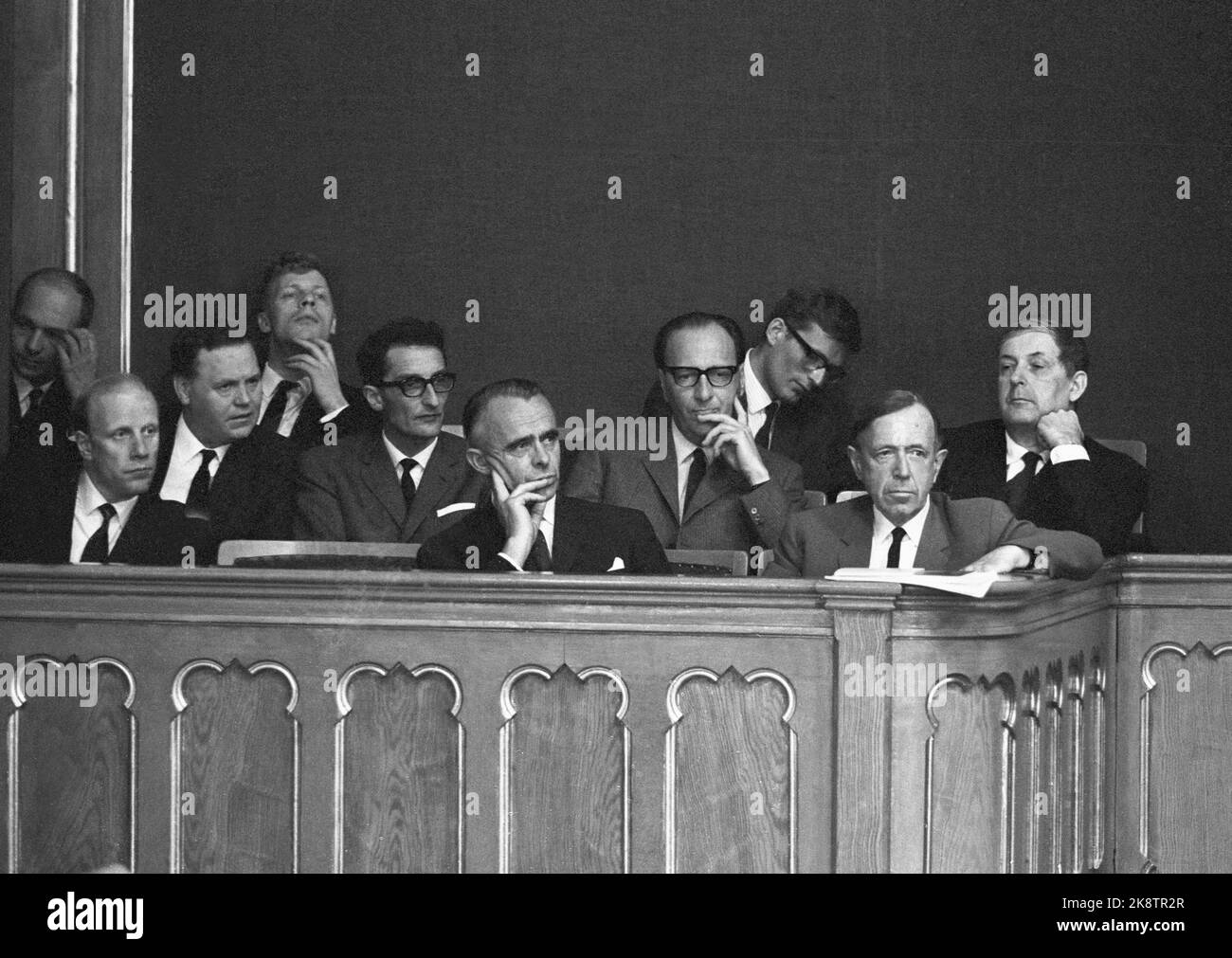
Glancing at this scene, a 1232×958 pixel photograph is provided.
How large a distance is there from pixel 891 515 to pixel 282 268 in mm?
2353

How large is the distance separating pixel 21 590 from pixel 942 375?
3.43m

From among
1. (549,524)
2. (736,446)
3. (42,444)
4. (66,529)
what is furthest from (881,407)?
(42,444)

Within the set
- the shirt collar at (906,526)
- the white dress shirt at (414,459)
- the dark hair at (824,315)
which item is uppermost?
the dark hair at (824,315)

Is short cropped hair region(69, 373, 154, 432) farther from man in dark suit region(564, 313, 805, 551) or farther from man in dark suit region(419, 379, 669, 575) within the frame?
man in dark suit region(564, 313, 805, 551)

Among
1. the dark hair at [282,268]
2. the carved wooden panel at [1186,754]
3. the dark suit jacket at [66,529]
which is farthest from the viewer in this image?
the dark hair at [282,268]

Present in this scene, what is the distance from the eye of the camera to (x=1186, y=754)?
15.5 feet

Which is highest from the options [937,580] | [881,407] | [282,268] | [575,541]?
[282,268]

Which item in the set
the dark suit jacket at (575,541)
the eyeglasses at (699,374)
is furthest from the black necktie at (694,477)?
the dark suit jacket at (575,541)

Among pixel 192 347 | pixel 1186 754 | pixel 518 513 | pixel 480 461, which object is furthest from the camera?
pixel 192 347

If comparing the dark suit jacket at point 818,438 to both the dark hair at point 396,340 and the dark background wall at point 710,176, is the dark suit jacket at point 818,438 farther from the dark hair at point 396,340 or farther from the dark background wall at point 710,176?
the dark hair at point 396,340

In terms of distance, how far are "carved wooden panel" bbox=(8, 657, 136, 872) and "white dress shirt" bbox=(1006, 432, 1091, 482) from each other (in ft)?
9.71

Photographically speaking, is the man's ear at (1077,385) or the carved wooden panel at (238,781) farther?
the man's ear at (1077,385)

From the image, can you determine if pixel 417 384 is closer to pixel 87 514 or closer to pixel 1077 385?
pixel 87 514

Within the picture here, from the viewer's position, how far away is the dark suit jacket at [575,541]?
16.3ft
